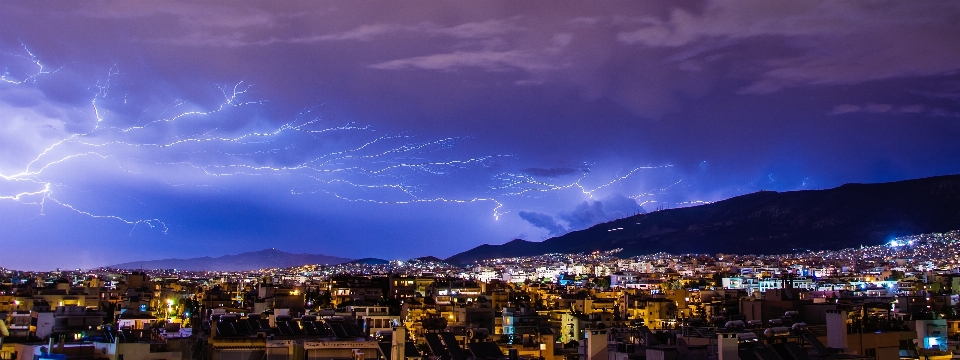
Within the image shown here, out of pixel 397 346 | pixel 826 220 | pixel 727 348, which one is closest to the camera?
pixel 727 348

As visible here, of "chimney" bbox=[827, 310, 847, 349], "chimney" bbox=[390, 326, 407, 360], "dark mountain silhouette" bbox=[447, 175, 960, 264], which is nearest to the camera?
"chimney" bbox=[390, 326, 407, 360]

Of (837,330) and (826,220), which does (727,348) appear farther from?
(826,220)

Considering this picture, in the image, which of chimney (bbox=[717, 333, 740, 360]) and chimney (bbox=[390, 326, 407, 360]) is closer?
chimney (bbox=[717, 333, 740, 360])

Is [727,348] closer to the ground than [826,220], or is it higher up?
closer to the ground

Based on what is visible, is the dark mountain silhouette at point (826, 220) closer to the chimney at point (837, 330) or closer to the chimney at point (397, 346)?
the chimney at point (837, 330)

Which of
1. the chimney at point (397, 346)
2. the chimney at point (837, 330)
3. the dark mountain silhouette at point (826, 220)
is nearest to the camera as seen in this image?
the chimney at point (397, 346)

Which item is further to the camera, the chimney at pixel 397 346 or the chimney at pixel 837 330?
the chimney at pixel 837 330

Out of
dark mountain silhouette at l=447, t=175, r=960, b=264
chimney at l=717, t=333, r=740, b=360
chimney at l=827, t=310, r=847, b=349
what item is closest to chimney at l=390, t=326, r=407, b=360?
chimney at l=717, t=333, r=740, b=360

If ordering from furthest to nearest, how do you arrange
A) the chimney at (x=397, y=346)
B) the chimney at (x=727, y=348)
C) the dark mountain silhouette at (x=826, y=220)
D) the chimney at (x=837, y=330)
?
the dark mountain silhouette at (x=826, y=220) < the chimney at (x=837, y=330) < the chimney at (x=397, y=346) < the chimney at (x=727, y=348)

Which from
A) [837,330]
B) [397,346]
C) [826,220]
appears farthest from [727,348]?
[826,220]

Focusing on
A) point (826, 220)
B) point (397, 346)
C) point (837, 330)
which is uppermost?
point (826, 220)

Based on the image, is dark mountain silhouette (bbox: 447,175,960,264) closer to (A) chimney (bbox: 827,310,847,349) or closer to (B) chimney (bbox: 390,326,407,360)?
(A) chimney (bbox: 827,310,847,349)

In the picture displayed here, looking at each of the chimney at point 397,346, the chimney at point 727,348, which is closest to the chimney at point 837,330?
the chimney at point 727,348
